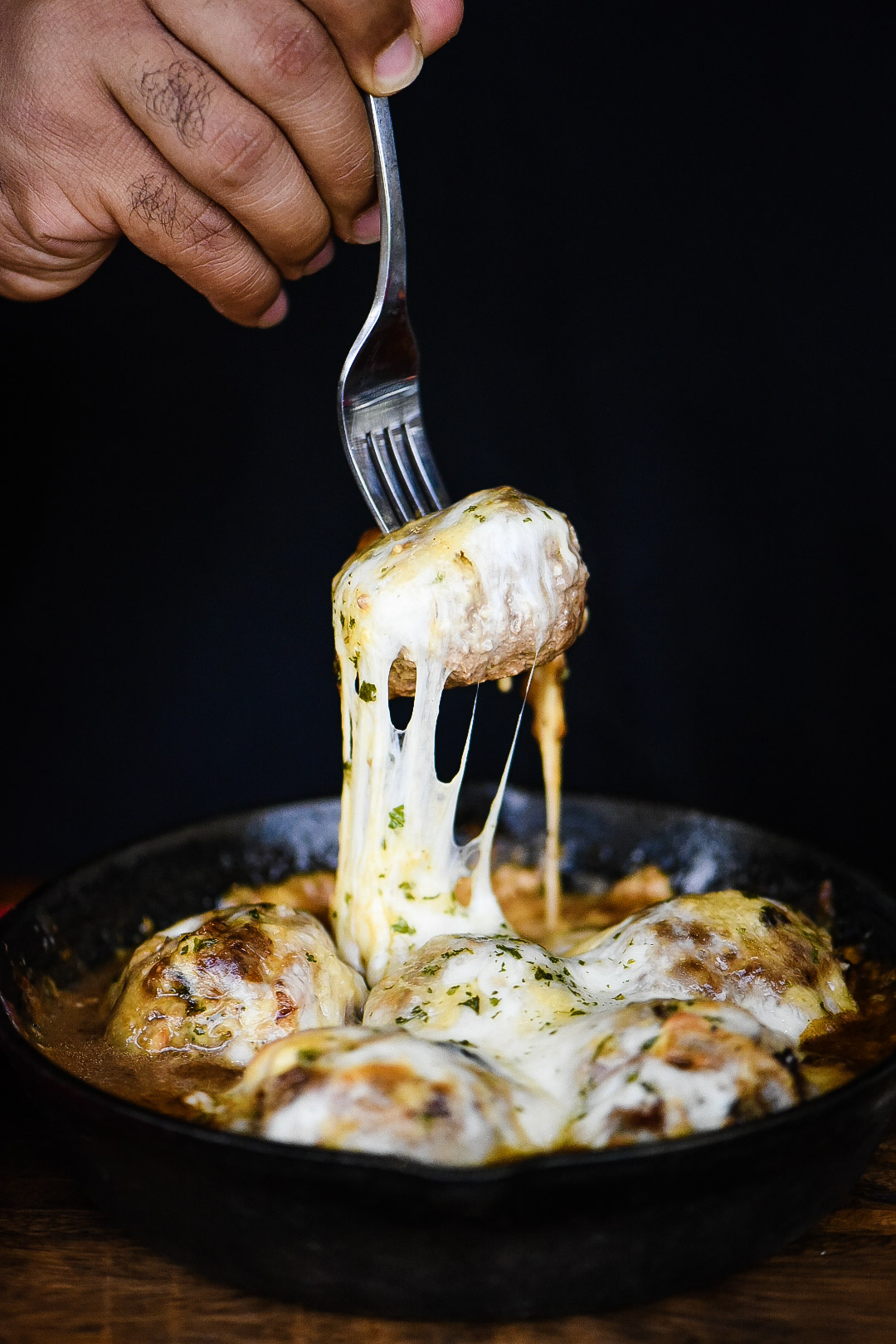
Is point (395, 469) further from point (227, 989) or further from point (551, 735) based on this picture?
point (227, 989)

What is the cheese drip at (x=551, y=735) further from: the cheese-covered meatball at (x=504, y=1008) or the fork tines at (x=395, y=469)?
the cheese-covered meatball at (x=504, y=1008)

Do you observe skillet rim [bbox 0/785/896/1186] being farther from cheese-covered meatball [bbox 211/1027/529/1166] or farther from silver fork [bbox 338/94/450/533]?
silver fork [bbox 338/94/450/533]

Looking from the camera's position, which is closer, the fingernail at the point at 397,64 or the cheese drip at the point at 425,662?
the fingernail at the point at 397,64

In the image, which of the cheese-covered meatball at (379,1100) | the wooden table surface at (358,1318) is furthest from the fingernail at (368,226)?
the wooden table surface at (358,1318)

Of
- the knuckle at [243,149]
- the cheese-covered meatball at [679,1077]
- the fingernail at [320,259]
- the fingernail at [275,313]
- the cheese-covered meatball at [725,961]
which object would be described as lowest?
the cheese-covered meatball at [725,961]

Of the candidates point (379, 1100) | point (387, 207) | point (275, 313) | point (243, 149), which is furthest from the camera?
point (275, 313)

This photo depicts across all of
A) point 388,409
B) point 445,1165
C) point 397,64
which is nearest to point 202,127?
point 397,64

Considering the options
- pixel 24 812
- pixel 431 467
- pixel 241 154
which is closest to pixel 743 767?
pixel 431 467
